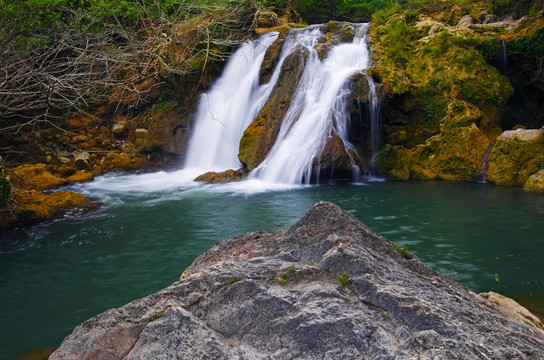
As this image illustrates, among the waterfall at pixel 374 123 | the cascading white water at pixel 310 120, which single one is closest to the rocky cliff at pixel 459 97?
the waterfall at pixel 374 123

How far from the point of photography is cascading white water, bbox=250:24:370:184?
12703mm

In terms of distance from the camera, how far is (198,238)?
25.8 feet

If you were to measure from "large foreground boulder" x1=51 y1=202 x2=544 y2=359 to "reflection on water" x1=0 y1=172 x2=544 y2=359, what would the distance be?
2570 mm

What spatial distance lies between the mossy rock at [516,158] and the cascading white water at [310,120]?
15.0 feet

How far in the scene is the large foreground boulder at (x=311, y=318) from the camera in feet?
7.36

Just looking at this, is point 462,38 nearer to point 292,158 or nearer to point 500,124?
point 500,124

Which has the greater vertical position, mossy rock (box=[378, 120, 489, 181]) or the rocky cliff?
the rocky cliff

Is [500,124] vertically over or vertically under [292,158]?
over

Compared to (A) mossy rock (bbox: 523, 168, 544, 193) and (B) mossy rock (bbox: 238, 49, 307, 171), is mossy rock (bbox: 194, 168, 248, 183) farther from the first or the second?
(A) mossy rock (bbox: 523, 168, 544, 193)

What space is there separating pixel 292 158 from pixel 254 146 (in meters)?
1.72

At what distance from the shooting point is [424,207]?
9.43m

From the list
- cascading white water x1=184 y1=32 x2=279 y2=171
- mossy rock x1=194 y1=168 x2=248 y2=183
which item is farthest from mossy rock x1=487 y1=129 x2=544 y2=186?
cascading white water x1=184 y1=32 x2=279 y2=171

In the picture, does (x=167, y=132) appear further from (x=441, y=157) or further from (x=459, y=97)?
Answer: (x=459, y=97)

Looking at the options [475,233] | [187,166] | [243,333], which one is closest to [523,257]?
[475,233]
